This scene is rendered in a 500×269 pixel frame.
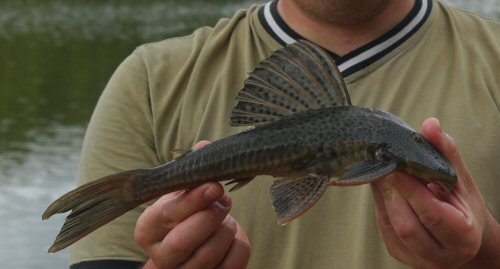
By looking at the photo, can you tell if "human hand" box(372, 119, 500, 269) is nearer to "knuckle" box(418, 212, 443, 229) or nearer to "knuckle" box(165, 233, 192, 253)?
"knuckle" box(418, 212, 443, 229)

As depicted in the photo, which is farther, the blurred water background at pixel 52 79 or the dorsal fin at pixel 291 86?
the blurred water background at pixel 52 79

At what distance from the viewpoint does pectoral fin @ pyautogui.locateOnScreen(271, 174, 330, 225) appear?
247 cm

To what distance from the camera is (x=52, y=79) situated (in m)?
22.0

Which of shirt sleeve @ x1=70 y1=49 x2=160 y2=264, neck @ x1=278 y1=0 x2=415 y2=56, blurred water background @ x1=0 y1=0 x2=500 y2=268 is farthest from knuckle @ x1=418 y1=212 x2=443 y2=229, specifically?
blurred water background @ x1=0 y1=0 x2=500 y2=268

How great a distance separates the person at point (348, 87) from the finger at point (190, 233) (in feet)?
0.76

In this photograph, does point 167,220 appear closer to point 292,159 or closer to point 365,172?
point 292,159

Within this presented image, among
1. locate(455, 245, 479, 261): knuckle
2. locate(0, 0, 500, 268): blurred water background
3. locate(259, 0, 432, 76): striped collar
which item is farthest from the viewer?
locate(0, 0, 500, 268): blurred water background

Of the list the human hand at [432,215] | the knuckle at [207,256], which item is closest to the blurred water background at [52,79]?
the knuckle at [207,256]

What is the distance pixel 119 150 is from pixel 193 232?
94 centimetres

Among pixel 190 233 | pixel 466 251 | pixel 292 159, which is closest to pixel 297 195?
pixel 292 159

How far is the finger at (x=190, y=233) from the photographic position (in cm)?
261

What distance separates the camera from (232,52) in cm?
355

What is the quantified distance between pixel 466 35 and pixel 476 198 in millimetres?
978

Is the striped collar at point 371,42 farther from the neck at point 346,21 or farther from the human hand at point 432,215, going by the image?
the human hand at point 432,215
